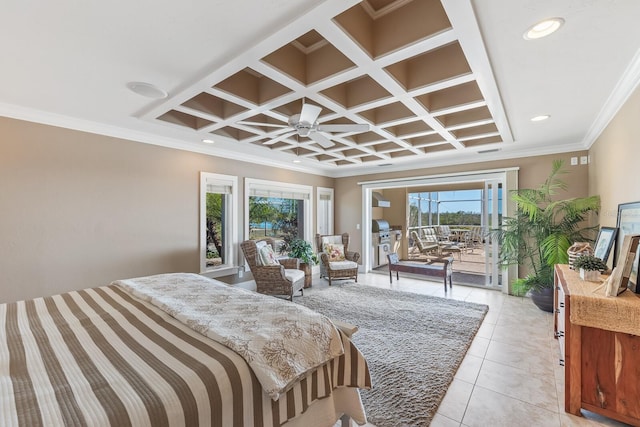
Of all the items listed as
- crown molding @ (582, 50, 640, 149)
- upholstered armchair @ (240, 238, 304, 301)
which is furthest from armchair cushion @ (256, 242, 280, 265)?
crown molding @ (582, 50, 640, 149)

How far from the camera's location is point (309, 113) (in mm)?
2494

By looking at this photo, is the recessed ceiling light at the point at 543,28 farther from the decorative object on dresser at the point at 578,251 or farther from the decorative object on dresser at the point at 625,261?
the decorative object on dresser at the point at 578,251

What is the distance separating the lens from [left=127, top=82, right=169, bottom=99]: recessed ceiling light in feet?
7.69

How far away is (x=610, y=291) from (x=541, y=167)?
3367 millimetres

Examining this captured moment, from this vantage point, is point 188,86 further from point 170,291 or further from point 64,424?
point 64,424

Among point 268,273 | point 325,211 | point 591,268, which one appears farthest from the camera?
point 325,211

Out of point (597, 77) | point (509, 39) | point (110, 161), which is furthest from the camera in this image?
point (110, 161)

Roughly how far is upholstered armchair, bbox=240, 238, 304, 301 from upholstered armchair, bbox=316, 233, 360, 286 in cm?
86

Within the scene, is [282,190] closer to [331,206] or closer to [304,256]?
[304,256]

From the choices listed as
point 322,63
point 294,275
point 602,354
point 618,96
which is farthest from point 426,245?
point 322,63

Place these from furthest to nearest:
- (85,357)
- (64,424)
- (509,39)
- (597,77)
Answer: (597,77) < (509,39) < (85,357) < (64,424)

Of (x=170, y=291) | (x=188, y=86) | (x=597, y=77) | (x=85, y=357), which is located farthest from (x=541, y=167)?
(x=85, y=357)

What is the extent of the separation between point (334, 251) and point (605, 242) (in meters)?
3.89

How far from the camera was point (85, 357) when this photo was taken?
1184 mm
